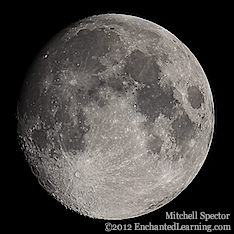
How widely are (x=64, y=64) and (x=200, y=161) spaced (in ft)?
3.95

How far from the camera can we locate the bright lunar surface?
2.48 metres

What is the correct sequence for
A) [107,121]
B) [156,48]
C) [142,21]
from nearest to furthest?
1. [107,121]
2. [156,48]
3. [142,21]

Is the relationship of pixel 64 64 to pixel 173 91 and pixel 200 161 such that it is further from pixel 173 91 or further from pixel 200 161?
pixel 200 161

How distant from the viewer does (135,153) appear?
8.23 ft

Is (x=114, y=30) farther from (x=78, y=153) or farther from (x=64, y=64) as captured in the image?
(x=78, y=153)

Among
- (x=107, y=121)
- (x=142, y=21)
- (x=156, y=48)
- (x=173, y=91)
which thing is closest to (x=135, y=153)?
(x=107, y=121)

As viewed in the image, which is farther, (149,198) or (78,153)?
(149,198)

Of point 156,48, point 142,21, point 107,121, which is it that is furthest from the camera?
point 142,21

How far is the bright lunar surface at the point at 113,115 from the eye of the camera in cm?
248

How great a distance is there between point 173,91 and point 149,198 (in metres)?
0.77

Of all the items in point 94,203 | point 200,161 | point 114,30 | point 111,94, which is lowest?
point 94,203

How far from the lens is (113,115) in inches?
97.0

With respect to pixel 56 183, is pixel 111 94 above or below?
above

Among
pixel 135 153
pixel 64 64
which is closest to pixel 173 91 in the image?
pixel 135 153
